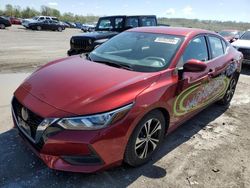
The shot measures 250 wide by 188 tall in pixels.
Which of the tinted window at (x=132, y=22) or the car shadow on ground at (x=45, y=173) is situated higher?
the tinted window at (x=132, y=22)

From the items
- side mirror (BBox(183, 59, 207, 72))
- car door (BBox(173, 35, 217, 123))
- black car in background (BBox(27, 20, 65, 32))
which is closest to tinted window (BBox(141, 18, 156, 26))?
car door (BBox(173, 35, 217, 123))

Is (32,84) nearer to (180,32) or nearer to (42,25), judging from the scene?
(180,32)

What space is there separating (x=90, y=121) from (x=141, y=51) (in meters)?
1.70

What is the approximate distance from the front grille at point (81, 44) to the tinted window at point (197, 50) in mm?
5449

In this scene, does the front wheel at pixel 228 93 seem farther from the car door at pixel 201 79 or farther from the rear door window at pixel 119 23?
the rear door window at pixel 119 23

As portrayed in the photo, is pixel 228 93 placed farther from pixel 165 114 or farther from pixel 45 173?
pixel 45 173

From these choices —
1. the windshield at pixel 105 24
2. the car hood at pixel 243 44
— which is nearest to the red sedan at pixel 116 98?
the windshield at pixel 105 24

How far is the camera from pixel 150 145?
338 centimetres

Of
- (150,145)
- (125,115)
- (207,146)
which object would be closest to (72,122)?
(125,115)

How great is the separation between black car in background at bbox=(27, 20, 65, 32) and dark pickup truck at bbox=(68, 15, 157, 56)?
2452 centimetres

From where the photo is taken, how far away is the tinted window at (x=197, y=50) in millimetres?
3848

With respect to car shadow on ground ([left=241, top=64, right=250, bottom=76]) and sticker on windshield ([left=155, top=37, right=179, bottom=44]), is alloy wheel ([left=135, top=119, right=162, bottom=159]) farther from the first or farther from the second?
car shadow on ground ([left=241, top=64, right=250, bottom=76])

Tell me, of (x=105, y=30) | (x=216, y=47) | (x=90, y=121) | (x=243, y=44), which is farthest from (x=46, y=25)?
(x=90, y=121)

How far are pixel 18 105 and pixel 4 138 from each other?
0.96 metres
